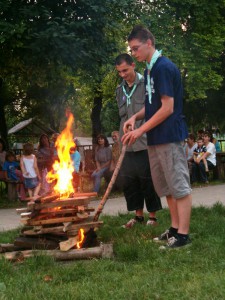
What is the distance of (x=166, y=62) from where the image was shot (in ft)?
16.8

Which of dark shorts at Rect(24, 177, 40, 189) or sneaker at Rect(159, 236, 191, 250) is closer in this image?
sneaker at Rect(159, 236, 191, 250)

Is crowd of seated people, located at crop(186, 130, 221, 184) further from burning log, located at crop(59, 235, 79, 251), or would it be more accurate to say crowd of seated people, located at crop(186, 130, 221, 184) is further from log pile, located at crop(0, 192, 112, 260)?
burning log, located at crop(59, 235, 79, 251)

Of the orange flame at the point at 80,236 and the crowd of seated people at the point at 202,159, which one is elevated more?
the crowd of seated people at the point at 202,159

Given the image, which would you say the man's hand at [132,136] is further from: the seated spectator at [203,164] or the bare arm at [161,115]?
the seated spectator at [203,164]

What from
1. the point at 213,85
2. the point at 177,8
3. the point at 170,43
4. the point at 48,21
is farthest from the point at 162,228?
the point at 213,85

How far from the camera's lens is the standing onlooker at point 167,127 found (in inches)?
199

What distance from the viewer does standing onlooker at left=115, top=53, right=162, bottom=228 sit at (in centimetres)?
642

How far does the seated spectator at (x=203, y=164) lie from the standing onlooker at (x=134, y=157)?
8.18 metres

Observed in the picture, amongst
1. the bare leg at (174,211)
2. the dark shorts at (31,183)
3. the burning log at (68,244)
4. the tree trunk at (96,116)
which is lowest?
the burning log at (68,244)

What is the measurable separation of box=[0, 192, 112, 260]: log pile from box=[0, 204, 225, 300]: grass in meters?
0.41

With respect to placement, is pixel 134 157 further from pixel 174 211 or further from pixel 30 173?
pixel 30 173

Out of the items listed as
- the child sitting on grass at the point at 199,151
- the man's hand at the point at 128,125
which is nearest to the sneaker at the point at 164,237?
the man's hand at the point at 128,125

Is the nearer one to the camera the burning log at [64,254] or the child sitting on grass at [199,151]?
the burning log at [64,254]

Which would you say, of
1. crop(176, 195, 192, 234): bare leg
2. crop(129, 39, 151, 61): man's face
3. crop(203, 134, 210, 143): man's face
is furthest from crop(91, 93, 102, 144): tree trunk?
crop(176, 195, 192, 234): bare leg
